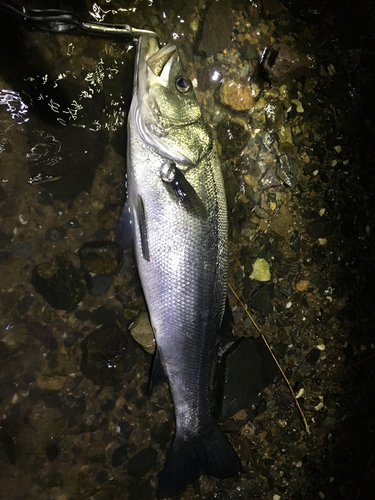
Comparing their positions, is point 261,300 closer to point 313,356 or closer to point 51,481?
point 313,356

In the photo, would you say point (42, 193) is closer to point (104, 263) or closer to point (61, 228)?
point (61, 228)

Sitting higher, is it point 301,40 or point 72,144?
point 301,40

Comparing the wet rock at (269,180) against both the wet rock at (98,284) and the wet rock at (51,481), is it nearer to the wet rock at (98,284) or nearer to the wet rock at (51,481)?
the wet rock at (98,284)

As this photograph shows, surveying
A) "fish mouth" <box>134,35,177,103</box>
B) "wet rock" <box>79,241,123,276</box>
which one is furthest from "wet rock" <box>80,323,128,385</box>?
"fish mouth" <box>134,35,177,103</box>

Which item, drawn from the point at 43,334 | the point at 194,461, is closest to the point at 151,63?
the point at 43,334

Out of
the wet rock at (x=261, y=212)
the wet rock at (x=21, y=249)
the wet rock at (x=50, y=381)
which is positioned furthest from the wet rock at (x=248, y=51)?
the wet rock at (x=50, y=381)

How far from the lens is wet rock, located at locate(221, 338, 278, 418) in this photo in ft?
7.73

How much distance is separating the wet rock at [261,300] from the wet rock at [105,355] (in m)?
1.04

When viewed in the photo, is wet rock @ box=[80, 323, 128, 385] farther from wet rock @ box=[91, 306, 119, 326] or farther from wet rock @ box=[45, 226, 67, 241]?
wet rock @ box=[45, 226, 67, 241]

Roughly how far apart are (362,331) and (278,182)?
1.51m

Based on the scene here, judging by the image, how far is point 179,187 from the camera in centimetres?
192

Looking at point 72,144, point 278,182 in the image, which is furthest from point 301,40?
point 72,144

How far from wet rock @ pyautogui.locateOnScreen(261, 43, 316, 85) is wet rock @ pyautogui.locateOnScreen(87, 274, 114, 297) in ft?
6.43

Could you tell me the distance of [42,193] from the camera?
1.99 metres
